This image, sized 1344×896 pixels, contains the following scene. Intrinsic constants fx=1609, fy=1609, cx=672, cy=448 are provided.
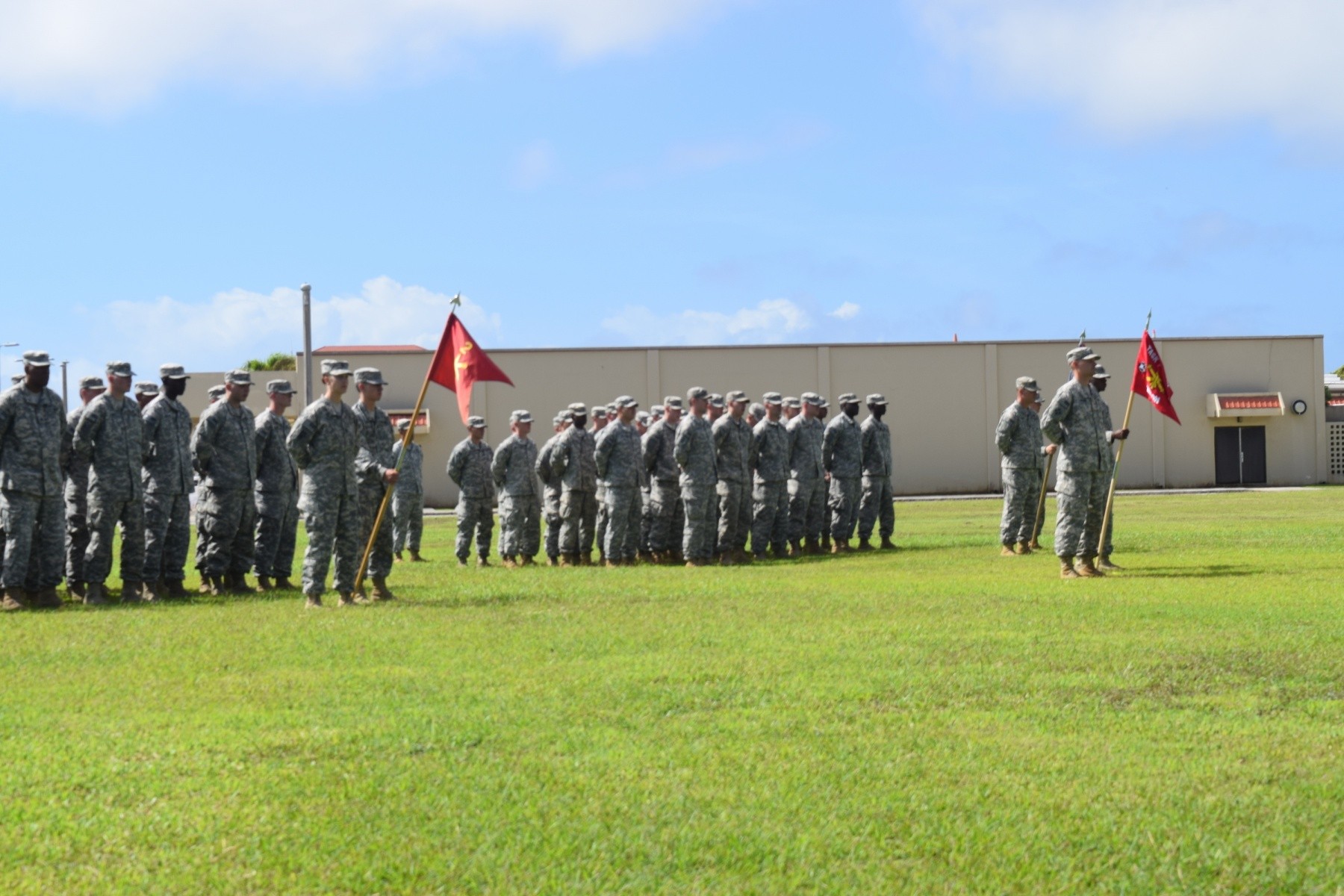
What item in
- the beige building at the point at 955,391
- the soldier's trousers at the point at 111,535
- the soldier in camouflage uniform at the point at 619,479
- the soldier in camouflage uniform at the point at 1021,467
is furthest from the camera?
the beige building at the point at 955,391

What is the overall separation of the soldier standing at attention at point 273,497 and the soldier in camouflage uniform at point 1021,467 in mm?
8668

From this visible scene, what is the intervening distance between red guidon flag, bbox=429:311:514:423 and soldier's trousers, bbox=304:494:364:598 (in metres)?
1.54

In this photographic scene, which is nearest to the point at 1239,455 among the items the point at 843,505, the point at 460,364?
the point at 843,505

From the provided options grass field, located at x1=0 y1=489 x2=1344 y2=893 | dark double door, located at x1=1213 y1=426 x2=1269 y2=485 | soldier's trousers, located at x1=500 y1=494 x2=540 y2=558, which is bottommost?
grass field, located at x1=0 y1=489 x2=1344 y2=893

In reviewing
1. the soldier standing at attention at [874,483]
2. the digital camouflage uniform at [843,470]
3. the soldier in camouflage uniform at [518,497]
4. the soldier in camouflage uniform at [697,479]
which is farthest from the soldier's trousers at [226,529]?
the soldier standing at attention at [874,483]

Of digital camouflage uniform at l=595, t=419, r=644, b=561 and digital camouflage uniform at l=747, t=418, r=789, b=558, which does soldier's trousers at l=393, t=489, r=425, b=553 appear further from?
digital camouflage uniform at l=747, t=418, r=789, b=558

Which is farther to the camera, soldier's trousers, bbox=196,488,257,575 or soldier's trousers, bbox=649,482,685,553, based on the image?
soldier's trousers, bbox=649,482,685,553

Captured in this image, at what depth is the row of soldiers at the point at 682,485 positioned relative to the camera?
1975 centimetres

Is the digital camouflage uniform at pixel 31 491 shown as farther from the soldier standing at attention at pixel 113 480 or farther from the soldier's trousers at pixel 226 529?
the soldier's trousers at pixel 226 529

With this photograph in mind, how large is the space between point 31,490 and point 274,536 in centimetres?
256

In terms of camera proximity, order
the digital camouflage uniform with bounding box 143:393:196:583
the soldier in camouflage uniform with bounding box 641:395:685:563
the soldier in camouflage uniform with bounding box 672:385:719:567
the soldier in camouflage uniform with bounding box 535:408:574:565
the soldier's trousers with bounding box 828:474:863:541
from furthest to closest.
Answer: the soldier's trousers with bounding box 828:474:863:541
the soldier in camouflage uniform with bounding box 535:408:574:565
the soldier in camouflage uniform with bounding box 641:395:685:563
the soldier in camouflage uniform with bounding box 672:385:719:567
the digital camouflage uniform with bounding box 143:393:196:583

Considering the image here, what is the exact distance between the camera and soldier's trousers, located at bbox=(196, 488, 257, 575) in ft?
51.1

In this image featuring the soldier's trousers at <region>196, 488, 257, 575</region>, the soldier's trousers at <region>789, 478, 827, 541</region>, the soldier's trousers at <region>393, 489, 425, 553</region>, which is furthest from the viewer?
the soldier's trousers at <region>789, 478, 827, 541</region>

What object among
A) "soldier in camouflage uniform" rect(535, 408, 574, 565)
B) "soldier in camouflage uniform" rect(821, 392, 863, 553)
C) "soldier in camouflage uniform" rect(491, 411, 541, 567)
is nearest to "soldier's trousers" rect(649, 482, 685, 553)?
"soldier in camouflage uniform" rect(535, 408, 574, 565)
